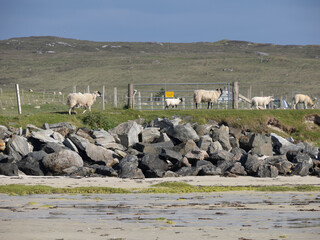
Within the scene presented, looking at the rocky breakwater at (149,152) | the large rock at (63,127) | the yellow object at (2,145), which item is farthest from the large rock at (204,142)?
the yellow object at (2,145)

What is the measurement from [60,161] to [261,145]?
894 centimetres

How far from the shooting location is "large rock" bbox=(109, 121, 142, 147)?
23.5m

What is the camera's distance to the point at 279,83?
9106 centimetres

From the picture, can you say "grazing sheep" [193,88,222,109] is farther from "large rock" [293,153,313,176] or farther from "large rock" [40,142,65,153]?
"large rock" [40,142,65,153]

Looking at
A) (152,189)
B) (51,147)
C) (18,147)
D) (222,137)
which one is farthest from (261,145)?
(18,147)

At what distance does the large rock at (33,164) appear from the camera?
738 inches

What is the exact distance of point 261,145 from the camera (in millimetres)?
23578

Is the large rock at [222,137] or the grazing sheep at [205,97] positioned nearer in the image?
the large rock at [222,137]

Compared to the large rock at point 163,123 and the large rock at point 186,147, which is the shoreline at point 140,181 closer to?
the large rock at point 186,147

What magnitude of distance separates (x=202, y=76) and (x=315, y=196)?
291 feet

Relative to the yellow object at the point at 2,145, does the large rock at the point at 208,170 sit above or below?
below

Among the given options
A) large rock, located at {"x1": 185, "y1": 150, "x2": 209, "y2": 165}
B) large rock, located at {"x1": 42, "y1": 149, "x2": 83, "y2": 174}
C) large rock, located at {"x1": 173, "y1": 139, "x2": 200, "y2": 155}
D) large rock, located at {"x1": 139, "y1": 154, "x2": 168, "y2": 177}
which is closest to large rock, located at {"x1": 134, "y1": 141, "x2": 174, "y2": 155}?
large rock, located at {"x1": 173, "y1": 139, "x2": 200, "y2": 155}

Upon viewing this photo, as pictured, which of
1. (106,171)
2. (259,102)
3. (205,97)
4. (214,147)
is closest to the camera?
(106,171)

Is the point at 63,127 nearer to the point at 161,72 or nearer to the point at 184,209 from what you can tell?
the point at 184,209
